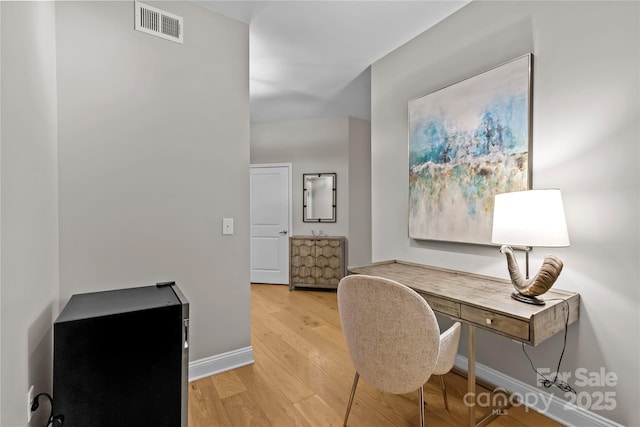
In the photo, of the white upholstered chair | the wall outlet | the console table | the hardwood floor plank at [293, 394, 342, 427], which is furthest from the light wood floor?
the console table

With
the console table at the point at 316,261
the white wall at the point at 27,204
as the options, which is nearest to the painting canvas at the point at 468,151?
the console table at the point at 316,261

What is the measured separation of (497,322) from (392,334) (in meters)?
0.52

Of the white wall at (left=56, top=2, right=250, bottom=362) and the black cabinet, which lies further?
the white wall at (left=56, top=2, right=250, bottom=362)

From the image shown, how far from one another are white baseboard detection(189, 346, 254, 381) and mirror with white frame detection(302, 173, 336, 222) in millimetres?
2720

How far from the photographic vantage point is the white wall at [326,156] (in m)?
4.78

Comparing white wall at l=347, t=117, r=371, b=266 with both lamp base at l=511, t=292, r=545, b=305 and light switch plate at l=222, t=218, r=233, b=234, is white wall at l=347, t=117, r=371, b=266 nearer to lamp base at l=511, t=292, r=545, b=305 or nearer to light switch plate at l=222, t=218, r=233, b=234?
light switch plate at l=222, t=218, r=233, b=234

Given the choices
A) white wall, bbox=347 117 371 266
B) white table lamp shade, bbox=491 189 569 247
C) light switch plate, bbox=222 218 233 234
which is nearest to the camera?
white table lamp shade, bbox=491 189 569 247

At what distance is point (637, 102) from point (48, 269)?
297cm

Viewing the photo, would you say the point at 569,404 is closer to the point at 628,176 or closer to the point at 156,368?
the point at 628,176

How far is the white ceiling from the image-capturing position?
7.12 ft

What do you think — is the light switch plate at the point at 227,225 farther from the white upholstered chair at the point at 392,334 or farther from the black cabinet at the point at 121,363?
the white upholstered chair at the point at 392,334

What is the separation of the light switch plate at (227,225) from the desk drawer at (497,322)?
5.39 ft

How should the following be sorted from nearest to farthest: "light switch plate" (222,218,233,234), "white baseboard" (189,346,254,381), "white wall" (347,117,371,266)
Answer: "white baseboard" (189,346,254,381)
"light switch plate" (222,218,233,234)
"white wall" (347,117,371,266)

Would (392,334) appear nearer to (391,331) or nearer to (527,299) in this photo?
(391,331)
